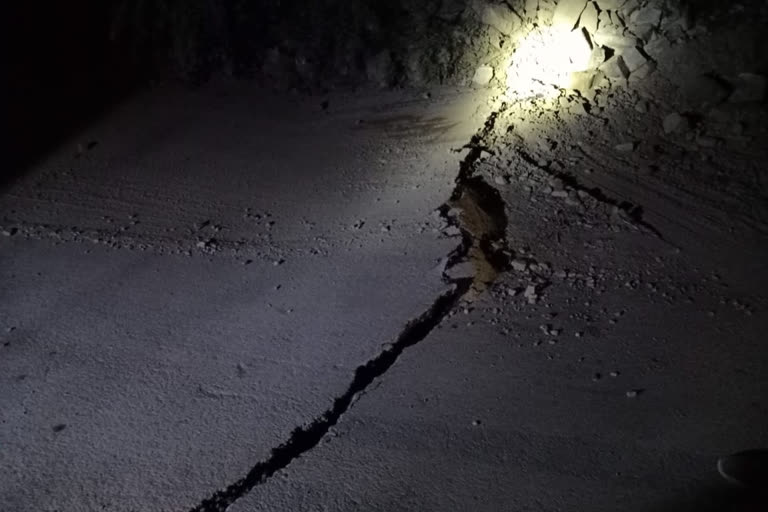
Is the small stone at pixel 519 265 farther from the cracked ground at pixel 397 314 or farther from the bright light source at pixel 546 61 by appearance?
the bright light source at pixel 546 61

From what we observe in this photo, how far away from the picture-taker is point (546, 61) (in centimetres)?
546

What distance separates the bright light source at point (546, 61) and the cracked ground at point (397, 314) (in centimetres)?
22

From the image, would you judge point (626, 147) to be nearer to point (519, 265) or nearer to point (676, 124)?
point (676, 124)

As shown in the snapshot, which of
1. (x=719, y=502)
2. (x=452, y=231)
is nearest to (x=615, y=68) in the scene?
(x=452, y=231)

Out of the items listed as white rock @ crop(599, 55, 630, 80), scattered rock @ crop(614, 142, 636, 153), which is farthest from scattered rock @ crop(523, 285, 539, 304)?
white rock @ crop(599, 55, 630, 80)

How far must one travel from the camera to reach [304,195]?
4.73 meters

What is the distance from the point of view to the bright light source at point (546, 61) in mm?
5313

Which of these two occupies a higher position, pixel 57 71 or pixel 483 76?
pixel 483 76

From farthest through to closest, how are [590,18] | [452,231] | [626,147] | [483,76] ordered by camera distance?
[483,76] → [590,18] → [626,147] → [452,231]

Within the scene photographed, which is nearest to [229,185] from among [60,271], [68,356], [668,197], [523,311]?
[60,271]

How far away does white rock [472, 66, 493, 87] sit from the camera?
5.55m

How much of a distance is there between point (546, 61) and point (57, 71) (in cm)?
454

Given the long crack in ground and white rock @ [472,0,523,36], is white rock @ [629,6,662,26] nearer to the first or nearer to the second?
white rock @ [472,0,523,36]

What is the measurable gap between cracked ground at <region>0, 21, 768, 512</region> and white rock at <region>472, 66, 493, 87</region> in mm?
239
